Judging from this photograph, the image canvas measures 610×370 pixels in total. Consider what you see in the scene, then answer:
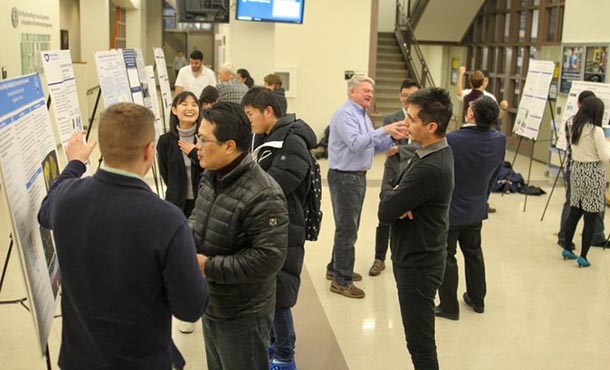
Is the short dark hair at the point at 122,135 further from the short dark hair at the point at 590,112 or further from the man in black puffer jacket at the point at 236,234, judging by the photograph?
the short dark hair at the point at 590,112

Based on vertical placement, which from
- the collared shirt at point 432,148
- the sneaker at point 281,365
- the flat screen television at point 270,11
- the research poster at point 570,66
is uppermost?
the flat screen television at point 270,11

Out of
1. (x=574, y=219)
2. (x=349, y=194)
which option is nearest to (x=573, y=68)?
(x=574, y=219)

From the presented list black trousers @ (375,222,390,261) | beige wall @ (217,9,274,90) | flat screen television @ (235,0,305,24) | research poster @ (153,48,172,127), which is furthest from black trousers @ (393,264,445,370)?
beige wall @ (217,9,274,90)

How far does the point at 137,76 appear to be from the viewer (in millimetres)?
5715

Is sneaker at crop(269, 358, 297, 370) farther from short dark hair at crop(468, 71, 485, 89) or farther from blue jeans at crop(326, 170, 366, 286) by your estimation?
short dark hair at crop(468, 71, 485, 89)

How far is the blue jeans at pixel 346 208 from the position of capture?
192 inches

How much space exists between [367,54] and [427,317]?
28.9 feet

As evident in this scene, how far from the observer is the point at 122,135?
6.18 ft

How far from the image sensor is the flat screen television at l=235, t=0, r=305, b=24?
375 inches

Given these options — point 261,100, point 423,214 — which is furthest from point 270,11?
point 423,214

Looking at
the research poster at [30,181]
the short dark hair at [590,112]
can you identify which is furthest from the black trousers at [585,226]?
the research poster at [30,181]

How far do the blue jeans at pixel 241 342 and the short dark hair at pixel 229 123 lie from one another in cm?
68

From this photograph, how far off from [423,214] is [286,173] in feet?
2.36

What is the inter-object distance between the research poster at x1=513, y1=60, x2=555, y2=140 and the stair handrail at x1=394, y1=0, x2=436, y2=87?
689 cm
